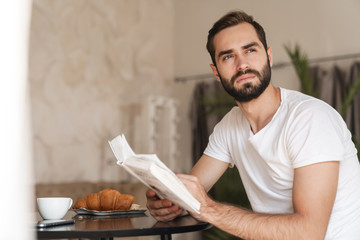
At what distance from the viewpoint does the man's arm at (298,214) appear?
1.23 m

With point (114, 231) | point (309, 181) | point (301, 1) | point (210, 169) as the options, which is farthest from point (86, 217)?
point (301, 1)

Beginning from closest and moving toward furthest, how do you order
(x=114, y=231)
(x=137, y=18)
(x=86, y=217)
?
1. (x=114, y=231)
2. (x=86, y=217)
3. (x=137, y=18)

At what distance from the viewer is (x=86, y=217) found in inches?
57.7

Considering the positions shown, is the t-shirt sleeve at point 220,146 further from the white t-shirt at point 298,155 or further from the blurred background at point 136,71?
the blurred background at point 136,71

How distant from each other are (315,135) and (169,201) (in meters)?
0.48

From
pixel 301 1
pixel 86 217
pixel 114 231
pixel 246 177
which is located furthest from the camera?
pixel 301 1

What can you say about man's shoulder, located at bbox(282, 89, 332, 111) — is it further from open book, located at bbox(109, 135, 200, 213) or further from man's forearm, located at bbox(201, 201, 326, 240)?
open book, located at bbox(109, 135, 200, 213)

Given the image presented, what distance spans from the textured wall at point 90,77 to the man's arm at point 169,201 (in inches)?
85.2

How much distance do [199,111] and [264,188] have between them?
3155mm

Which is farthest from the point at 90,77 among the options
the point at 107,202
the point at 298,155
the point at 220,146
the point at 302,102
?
the point at 298,155

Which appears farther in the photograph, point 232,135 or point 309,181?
point 232,135

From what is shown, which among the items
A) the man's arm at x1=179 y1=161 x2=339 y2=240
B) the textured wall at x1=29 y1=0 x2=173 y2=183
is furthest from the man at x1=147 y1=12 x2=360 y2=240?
the textured wall at x1=29 y1=0 x2=173 y2=183

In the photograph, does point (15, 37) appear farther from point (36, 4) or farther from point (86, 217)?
point (36, 4)

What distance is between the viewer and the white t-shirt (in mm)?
1278
